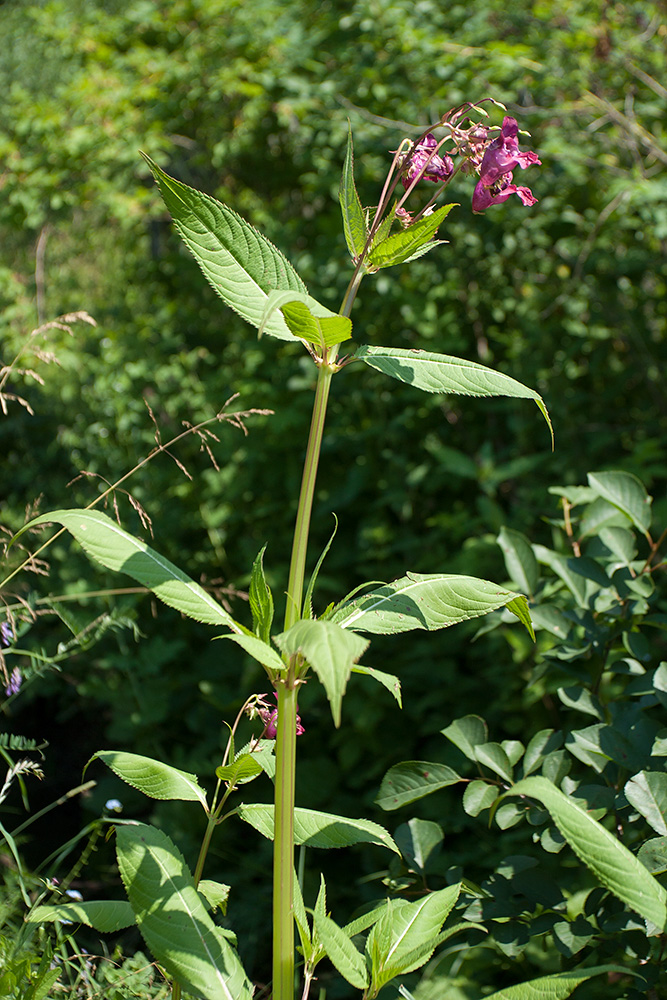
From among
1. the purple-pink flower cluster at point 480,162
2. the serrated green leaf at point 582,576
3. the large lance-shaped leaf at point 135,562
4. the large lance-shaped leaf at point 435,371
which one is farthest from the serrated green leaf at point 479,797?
the purple-pink flower cluster at point 480,162

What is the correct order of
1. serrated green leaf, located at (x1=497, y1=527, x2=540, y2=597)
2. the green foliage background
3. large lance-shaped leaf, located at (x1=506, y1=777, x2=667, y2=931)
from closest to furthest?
large lance-shaped leaf, located at (x1=506, y1=777, x2=667, y2=931)
serrated green leaf, located at (x1=497, y1=527, x2=540, y2=597)
the green foliage background

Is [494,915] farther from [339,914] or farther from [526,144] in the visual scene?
[526,144]

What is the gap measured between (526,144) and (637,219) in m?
0.50

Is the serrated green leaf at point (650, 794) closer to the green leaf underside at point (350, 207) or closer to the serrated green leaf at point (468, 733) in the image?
the serrated green leaf at point (468, 733)

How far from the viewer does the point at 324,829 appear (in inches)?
41.1

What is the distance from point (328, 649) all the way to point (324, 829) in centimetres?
44

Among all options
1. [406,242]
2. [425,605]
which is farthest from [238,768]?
[406,242]

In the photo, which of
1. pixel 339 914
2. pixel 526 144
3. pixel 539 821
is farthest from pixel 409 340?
pixel 539 821

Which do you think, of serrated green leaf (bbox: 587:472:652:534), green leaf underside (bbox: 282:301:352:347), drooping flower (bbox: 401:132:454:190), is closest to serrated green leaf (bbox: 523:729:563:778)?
serrated green leaf (bbox: 587:472:652:534)

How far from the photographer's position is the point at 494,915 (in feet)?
3.56

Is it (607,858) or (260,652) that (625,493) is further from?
(260,652)

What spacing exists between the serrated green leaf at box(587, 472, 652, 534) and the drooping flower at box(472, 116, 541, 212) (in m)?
0.58

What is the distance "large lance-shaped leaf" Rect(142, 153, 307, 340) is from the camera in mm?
873

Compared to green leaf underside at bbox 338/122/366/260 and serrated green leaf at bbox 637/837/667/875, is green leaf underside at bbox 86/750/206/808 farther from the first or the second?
green leaf underside at bbox 338/122/366/260
